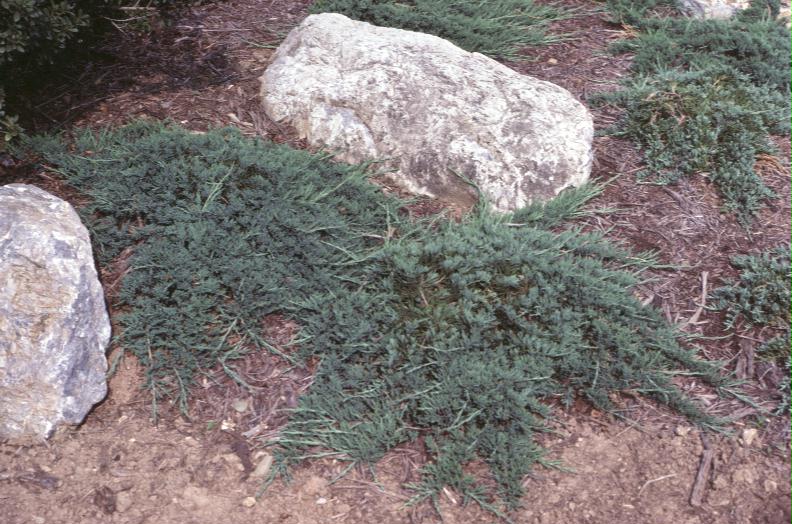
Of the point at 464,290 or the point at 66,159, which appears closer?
the point at 464,290

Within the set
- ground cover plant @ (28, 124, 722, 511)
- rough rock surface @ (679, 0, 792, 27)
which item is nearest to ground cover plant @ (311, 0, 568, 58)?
rough rock surface @ (679, 0, 792, 27)

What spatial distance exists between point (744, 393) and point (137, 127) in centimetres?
341

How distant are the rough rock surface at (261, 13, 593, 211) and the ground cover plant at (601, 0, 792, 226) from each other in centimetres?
60

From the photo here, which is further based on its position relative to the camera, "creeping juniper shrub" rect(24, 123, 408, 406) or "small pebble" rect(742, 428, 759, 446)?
"creeping juniper shrub" rect(24, 123, 408, 406)

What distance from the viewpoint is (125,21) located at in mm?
4793

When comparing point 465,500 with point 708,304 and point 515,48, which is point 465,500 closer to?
point 708,304

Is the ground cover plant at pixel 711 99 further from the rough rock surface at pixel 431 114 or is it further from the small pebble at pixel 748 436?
the small pebble at pixel 748 436

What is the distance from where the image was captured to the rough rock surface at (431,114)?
13.9 ft

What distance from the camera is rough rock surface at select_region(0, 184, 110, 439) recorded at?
3.29m

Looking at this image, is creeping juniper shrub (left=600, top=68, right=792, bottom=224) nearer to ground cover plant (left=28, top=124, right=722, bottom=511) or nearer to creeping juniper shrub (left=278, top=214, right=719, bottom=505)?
ground cover plant (left=28, top=124, right=722, bottom=511)

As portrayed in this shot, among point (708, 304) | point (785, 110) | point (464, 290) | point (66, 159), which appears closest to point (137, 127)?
point (66, 159)

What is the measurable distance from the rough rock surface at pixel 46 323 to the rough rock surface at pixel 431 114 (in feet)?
5.22

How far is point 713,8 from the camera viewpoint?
6.21 m

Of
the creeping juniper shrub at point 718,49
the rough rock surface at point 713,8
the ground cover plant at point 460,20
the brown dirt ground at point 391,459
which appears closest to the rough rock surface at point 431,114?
the brown dirt ground at point 391,459
